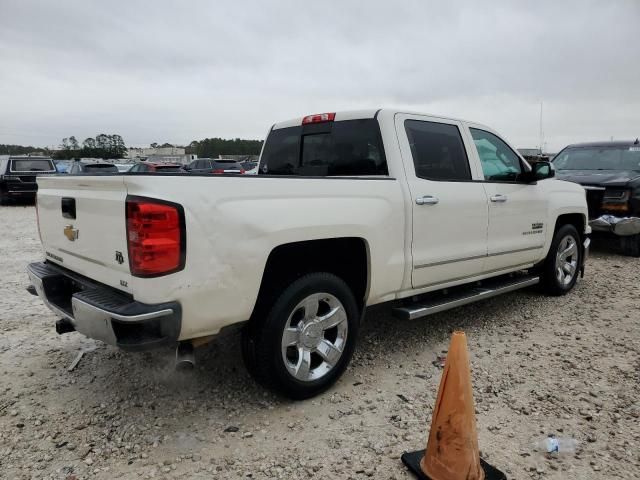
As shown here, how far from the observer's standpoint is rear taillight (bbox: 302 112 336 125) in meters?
4.15

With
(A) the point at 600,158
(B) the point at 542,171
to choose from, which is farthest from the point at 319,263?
(A) the point at 600,158

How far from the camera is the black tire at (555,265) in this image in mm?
5438

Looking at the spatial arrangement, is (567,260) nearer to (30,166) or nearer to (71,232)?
(71,232)

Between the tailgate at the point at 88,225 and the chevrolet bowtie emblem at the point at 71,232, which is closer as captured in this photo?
the tailgate at the point at 88,225

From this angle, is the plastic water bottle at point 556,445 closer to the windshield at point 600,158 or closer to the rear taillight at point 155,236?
the rear taillight at point 155,236

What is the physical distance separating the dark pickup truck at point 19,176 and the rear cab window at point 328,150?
1450 centimetres

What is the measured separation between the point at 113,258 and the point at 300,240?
3.48ft

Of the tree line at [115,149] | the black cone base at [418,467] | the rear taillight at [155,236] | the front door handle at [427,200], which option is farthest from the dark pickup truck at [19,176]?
the tree line at [115,149]

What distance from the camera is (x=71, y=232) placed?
10.1ft

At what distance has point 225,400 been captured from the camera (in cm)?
330

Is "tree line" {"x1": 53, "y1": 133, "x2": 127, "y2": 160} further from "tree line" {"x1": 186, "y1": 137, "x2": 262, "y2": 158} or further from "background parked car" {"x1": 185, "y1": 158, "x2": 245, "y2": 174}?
"background parked car" {"x1": 185, "y1": 158, "x2": 245, "y2": 174}

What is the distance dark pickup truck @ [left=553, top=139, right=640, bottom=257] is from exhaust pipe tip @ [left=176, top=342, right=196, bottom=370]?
7.20 m

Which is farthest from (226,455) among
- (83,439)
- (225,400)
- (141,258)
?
(141,258)

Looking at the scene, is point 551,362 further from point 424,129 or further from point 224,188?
point 224,188
